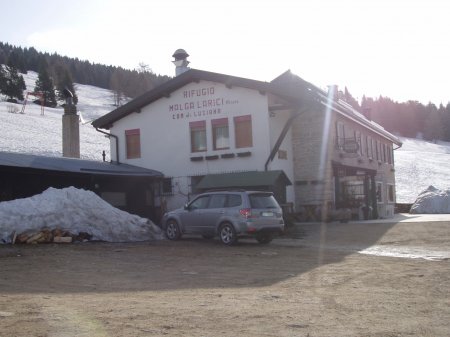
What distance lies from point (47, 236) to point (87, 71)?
441 ft

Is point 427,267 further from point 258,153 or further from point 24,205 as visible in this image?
point 258,153

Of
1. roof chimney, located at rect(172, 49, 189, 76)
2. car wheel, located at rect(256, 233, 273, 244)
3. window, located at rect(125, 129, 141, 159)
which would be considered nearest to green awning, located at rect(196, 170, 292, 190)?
car wheel, located at rect(256, 233, 273, 244)

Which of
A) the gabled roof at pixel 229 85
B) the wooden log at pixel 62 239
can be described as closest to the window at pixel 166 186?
the gabled roof at pixel 229 85

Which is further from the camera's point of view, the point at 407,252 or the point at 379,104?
the point at 379,104

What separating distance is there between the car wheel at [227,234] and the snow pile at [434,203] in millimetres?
23962

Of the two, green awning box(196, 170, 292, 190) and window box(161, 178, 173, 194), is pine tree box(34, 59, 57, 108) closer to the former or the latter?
window box(161, 178, 173, 194)

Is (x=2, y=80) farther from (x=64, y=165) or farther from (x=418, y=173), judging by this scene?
(x=64, y=165)

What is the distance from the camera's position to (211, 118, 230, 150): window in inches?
1046

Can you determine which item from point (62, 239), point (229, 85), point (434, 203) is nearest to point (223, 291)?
point (62, 239)

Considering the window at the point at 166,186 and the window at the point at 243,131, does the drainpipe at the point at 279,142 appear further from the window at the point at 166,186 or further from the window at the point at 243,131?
the window at the point at 166,186

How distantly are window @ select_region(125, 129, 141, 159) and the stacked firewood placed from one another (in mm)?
12088

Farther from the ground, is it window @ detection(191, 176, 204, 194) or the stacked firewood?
window @ detection(191, 176, 204, 194)

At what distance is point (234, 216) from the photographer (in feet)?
55.0

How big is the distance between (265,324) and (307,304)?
1.42m
